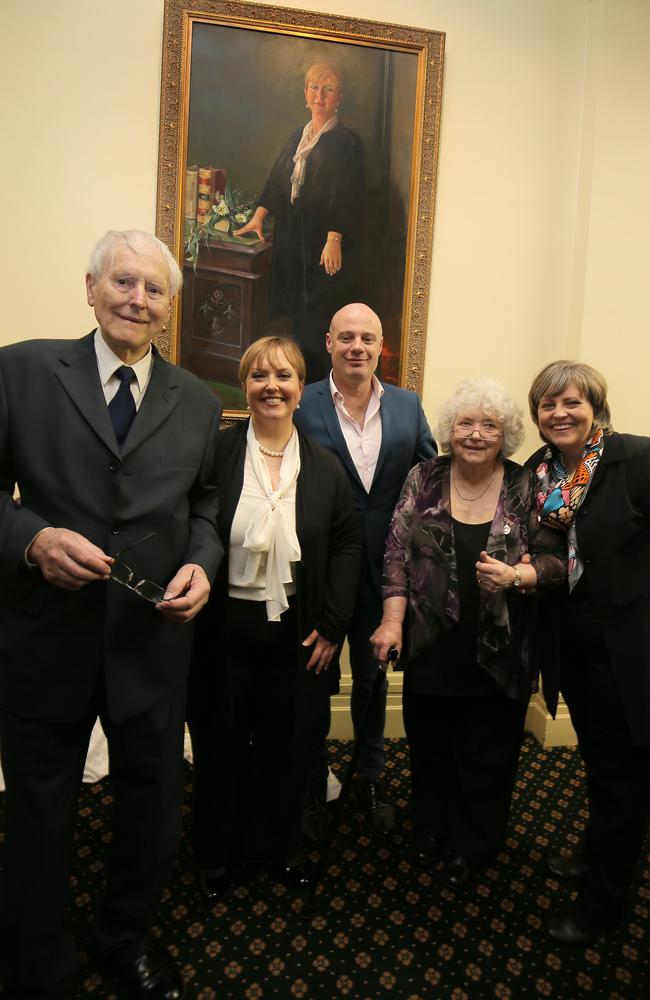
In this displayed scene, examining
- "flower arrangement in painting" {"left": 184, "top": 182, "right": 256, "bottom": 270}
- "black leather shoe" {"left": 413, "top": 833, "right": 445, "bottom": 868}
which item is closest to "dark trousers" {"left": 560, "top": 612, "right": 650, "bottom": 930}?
"black leather shoe" {"left": 413, "top": 833, "right": 445, "bottom": 868}

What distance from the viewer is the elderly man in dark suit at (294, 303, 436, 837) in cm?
231

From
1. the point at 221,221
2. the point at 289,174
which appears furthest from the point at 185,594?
the point at 289,174

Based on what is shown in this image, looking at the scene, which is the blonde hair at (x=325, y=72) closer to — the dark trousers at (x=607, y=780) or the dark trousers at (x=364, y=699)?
the dark trousers at (x=364, y=699)

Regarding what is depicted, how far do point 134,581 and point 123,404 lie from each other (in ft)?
1.42

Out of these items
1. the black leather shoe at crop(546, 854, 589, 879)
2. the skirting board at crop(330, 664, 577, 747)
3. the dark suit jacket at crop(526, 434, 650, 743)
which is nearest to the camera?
the dark suit jacket at crop(526, 434, 650, 743)

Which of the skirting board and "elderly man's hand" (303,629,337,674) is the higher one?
"elderly man's hand" (303,629,337,674)

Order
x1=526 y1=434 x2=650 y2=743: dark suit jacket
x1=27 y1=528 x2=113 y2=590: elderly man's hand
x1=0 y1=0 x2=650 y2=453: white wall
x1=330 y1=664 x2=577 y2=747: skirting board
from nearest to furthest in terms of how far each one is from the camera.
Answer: x1=27 y1=528 x2=113 y2=590: elderly man's hand
x1=526 y1=434 x2=650 y2=743: dark suit jacket
x1=0 y1=0 x2=650 y2=453: white wall
x1=330 y1=664 x2=577 y2=747: skirting board

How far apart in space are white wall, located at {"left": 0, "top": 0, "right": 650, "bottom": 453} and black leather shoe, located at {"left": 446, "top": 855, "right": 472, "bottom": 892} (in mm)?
1973

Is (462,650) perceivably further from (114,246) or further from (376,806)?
(114,246)

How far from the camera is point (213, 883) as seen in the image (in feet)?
6.94

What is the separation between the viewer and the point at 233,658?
6.53 ft

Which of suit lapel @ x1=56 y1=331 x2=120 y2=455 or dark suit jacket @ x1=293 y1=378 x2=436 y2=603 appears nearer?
suit lapel @ x1=56 y1=331 x2=120 y2=455

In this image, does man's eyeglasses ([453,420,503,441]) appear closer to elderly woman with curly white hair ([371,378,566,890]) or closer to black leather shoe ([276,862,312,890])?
elderly woman with curly white hair ([371,378,566,890])

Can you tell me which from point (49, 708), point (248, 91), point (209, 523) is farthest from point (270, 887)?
point (248, 91)
